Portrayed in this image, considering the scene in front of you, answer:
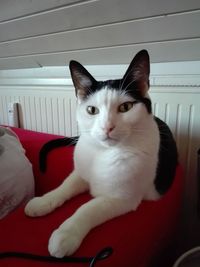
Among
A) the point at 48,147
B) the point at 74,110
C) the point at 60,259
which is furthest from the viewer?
the point at 74,110

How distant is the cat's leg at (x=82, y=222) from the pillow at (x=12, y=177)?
333mm

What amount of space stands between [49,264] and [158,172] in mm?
432

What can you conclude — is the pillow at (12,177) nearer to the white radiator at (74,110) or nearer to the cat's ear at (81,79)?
the cat's ear at (81,79)

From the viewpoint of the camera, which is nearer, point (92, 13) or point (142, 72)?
point (142, 72)

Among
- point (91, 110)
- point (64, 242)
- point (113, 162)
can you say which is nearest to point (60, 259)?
point (64, 242)

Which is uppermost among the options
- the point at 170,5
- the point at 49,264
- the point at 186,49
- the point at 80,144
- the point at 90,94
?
the point at 170,5

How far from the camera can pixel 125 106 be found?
63 cm

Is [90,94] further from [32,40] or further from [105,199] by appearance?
[32,40]

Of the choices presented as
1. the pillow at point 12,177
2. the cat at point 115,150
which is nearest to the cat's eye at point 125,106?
the cat at point 115,150

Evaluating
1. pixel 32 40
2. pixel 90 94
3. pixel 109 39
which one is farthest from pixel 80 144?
pixel 32 40

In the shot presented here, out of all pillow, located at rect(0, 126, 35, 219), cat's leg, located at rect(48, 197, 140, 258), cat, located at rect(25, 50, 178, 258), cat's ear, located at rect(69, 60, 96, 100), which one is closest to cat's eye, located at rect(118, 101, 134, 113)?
cat, located at rect(25, 50, 178, 258)

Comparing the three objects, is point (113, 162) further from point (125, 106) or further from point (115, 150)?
point (125, 106)

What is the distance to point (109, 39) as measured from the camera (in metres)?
0.94

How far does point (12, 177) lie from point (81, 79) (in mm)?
436
